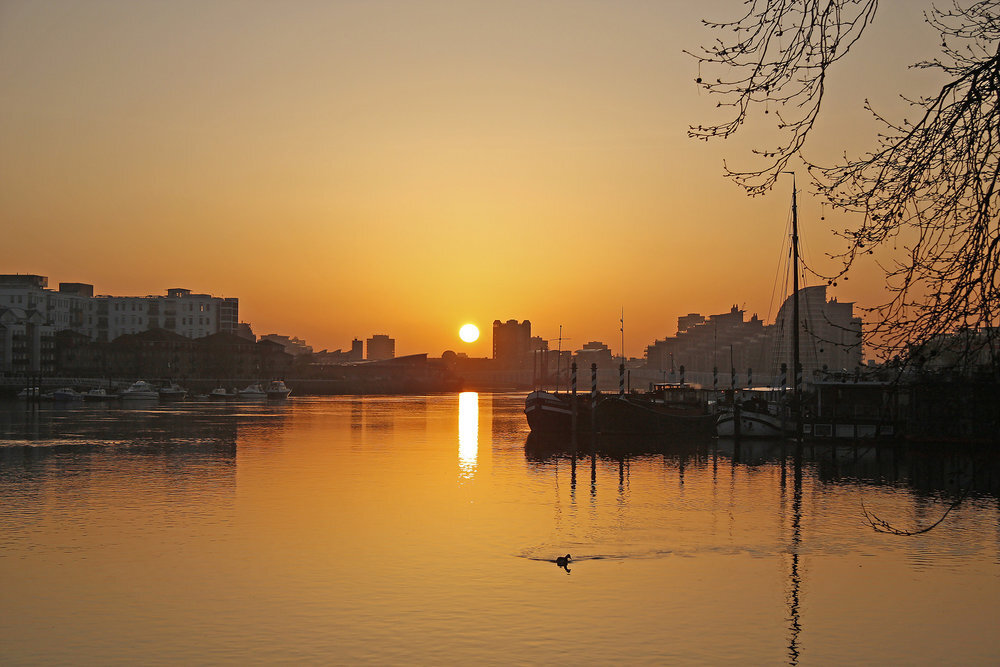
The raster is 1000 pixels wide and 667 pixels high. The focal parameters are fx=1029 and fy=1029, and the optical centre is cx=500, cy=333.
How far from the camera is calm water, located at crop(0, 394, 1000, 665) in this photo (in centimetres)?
1866

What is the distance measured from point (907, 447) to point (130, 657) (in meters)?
53.3

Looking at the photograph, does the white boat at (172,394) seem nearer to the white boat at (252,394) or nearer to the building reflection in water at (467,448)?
the white boat at (252,394)

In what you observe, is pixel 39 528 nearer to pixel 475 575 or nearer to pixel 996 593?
pixel 475 575

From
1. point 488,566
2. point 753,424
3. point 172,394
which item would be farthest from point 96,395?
point 488,566

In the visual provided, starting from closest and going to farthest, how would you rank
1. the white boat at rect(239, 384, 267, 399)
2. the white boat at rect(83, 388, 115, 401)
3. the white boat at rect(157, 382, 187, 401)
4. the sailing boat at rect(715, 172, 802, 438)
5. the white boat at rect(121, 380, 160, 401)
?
the sailing boat at rect(715, 172, 802, 438) < the white boat at rect(83, 388, 115, 401) < the white boat at rect(121, 380, 160, 401) < the white boat at rect(157, 382, 187, 401) < the white boat at rect(239, 384, 267, 399)

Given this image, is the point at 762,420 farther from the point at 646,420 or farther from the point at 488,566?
the point at 488,566

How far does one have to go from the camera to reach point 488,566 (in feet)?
82.7

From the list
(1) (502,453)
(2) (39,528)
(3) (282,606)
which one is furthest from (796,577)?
(1) (502,453)

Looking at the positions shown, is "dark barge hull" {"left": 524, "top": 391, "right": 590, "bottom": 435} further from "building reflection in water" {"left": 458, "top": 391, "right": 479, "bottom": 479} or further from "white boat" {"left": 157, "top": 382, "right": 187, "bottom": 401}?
"white boat" {"left": 157, "top": 382, "right": 187, "bottom": 401}

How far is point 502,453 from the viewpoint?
200ft

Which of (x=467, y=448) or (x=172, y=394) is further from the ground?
(x=172, y=394)

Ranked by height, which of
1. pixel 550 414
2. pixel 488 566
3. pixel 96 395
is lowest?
pixel 488 566

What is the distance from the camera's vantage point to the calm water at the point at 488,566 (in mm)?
18656

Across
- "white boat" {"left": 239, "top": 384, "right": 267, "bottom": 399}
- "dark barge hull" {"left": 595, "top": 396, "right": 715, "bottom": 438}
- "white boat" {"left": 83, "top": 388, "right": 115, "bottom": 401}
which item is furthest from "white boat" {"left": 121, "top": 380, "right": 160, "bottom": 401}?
"dark barge hull" {"left": 595, "top": 396, "right": 715, "bottom": 438}
